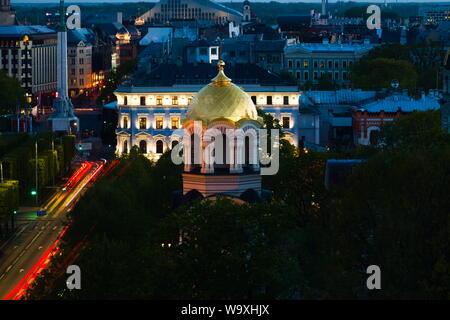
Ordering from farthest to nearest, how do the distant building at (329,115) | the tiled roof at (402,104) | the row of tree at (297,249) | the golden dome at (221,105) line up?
1. the tiled roof at (402,104)
2. the distant building at (329,115)
3. the golden dome at (221,105)
4. the row of tree at (297,249)

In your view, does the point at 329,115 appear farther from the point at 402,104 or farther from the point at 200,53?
the point at 200,53

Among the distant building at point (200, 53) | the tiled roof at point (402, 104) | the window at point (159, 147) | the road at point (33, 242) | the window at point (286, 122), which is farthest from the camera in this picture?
the distant building at point (200, 53)

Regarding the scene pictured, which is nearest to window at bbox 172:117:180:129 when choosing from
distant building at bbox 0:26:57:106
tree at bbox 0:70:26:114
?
tree at bbox 0:70:26:114

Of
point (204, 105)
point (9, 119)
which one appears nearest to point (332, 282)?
point (204, 105)

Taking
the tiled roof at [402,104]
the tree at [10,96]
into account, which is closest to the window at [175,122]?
the tiled roof at [402,104]

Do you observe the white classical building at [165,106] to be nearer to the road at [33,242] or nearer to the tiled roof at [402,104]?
the tiled roof at [402,104]

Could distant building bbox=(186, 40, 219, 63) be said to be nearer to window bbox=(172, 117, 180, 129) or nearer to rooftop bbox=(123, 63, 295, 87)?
rooftop bbox=(123, 63, 295, 87)
